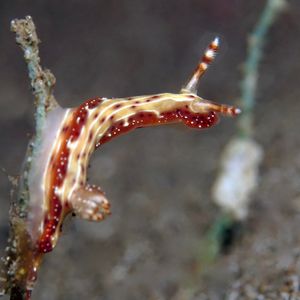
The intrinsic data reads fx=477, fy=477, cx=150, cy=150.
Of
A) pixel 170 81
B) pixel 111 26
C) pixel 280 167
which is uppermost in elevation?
pixel 111 26

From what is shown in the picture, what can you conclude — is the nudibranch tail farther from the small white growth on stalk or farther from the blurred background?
the small white growth on stalk

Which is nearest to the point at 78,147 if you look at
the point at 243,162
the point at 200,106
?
the point at 200,106

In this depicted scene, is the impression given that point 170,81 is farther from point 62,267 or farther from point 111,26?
point 62,267

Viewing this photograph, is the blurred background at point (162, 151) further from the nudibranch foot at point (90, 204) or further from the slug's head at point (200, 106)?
the slug's head at point (200, 106)

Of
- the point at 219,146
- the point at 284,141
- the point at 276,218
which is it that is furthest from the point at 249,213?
the point at 219,146

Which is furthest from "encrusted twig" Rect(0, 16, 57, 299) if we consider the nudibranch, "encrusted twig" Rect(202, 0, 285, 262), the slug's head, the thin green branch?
the thin green branch

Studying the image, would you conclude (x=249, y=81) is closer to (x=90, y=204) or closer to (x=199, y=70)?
(x=199, y=70)

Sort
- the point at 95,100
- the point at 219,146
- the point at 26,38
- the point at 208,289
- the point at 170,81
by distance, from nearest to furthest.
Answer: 1. the point at 26,38
2. the point at 95,100
3. the point at 208,289
4. the point at 219,146
5. the point at 170,81
